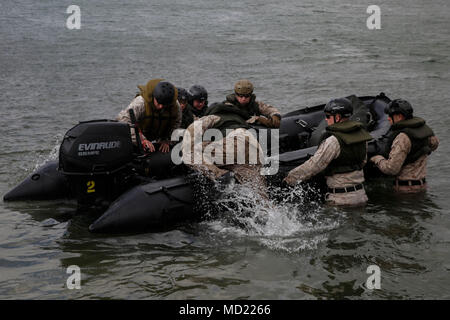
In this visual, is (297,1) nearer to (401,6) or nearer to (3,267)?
(401,6)

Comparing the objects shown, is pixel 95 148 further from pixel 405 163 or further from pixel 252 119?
pixel 405 163

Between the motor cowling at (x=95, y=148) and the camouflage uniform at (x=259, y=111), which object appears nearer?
the motor cowling at (x=95, y=148)

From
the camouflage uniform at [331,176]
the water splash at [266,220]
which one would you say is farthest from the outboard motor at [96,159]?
the camouflage uniform at [331,176]

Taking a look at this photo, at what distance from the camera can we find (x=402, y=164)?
21.7 ft

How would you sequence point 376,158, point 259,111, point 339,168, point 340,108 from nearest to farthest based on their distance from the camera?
point 340,108
point 339,168
point 376,158
point 259,111

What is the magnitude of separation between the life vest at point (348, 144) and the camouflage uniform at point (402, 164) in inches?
19.2

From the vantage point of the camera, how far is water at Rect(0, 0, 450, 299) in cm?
505

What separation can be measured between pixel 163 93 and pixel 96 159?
1.06m

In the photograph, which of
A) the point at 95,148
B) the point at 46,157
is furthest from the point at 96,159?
the point at 46,157

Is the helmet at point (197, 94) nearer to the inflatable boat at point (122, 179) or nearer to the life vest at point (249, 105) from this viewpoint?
the life vest at point (249, 105)

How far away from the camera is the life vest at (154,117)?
6.39m

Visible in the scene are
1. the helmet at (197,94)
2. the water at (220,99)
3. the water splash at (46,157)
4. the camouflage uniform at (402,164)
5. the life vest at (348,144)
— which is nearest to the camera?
the water at (220,99)

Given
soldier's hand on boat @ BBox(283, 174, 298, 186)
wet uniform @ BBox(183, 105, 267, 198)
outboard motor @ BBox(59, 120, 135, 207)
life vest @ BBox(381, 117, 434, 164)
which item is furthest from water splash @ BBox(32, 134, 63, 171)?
life vest @ BBox(381, 117, 434, 164)

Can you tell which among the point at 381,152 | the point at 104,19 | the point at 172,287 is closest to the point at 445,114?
the point at 381,152
